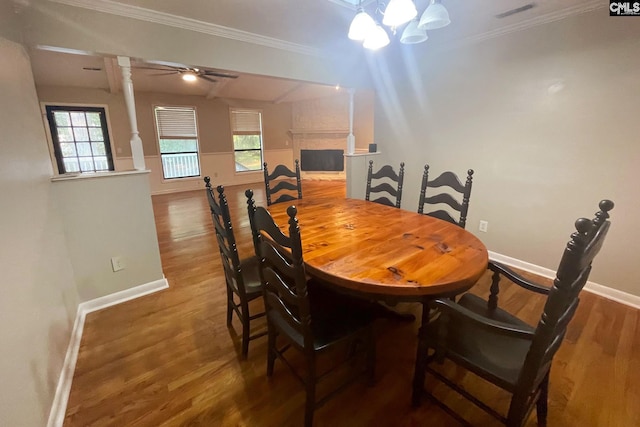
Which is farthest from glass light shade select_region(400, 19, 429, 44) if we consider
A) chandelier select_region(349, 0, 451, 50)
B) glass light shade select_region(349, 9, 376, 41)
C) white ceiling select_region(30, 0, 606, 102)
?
white ceiling select_region(30, 0, 606, 102)

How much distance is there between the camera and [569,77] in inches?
93.3

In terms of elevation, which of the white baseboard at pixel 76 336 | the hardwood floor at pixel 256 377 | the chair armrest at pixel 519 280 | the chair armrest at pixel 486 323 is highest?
the chair armrest at pixel 519 280

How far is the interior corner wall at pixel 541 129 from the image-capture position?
221cm

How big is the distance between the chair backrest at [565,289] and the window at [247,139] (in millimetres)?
8164

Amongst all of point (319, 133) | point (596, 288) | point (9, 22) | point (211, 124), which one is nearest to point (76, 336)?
point (9, 22)

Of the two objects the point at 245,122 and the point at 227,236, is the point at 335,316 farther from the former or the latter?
the point at 245,122

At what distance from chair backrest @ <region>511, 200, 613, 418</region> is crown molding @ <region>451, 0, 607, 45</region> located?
7.43ft

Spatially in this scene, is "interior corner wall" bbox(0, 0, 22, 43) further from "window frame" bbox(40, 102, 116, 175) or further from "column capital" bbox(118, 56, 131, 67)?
"window frame" bbox(40, 102, 116, 175)

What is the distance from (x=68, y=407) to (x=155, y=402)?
0.43 m

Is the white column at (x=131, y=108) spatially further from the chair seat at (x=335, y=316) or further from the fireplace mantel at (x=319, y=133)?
the fireplace mantel at (x=319, y=133)

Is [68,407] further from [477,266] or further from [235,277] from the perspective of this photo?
[477,266]

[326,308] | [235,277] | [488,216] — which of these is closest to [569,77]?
[488,216]

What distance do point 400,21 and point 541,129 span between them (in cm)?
190

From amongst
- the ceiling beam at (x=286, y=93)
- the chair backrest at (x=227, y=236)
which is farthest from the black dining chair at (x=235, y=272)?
the ceiling beam at (x=286, y=93)
